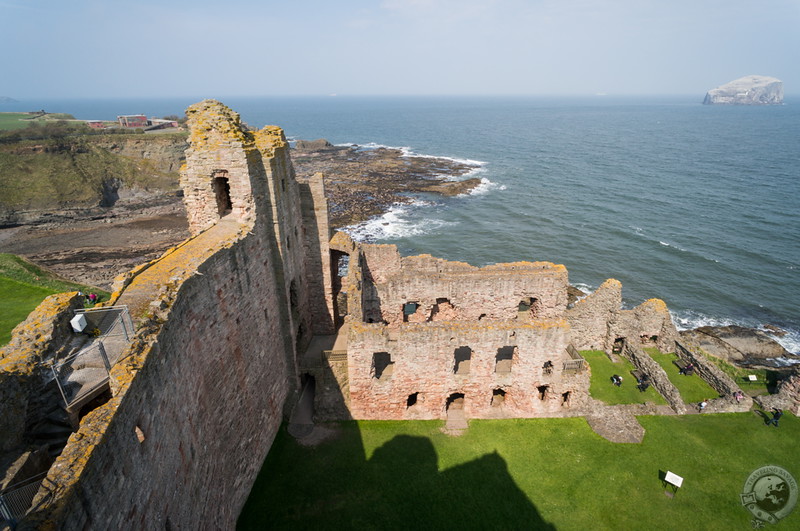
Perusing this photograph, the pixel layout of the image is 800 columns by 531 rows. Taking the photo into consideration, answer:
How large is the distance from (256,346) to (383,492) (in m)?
6.64

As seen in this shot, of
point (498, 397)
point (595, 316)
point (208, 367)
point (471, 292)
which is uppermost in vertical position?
point (208, 367)

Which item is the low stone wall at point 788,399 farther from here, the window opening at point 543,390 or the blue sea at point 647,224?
the blue sea at point 647,224

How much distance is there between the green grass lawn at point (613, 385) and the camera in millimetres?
19469

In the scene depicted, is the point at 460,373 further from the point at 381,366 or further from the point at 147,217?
the point at 147,217

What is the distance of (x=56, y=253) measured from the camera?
43938 millimetres

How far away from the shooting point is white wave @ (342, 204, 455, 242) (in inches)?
1844

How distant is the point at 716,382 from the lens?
20172 millimetres

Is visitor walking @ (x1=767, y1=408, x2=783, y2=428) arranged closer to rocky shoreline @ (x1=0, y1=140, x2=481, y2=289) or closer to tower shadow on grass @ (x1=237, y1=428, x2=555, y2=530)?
tower shadow on grass @ (x1=237, y1=428, x2=555, y2=530)

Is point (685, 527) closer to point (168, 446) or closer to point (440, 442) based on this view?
point (440, 442)

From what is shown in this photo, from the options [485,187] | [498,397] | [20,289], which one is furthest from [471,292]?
[485,187]

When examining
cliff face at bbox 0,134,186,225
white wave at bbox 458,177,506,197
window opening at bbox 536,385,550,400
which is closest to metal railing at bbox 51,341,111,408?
window opening at bbox 536,385,550,400

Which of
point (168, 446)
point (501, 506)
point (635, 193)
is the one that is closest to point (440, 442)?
point (501, 506)

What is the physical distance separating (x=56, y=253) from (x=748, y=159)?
119 metres

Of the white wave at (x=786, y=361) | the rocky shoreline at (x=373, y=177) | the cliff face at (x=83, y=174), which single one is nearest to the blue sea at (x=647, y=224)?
the white wave at (x=786, y=361)
